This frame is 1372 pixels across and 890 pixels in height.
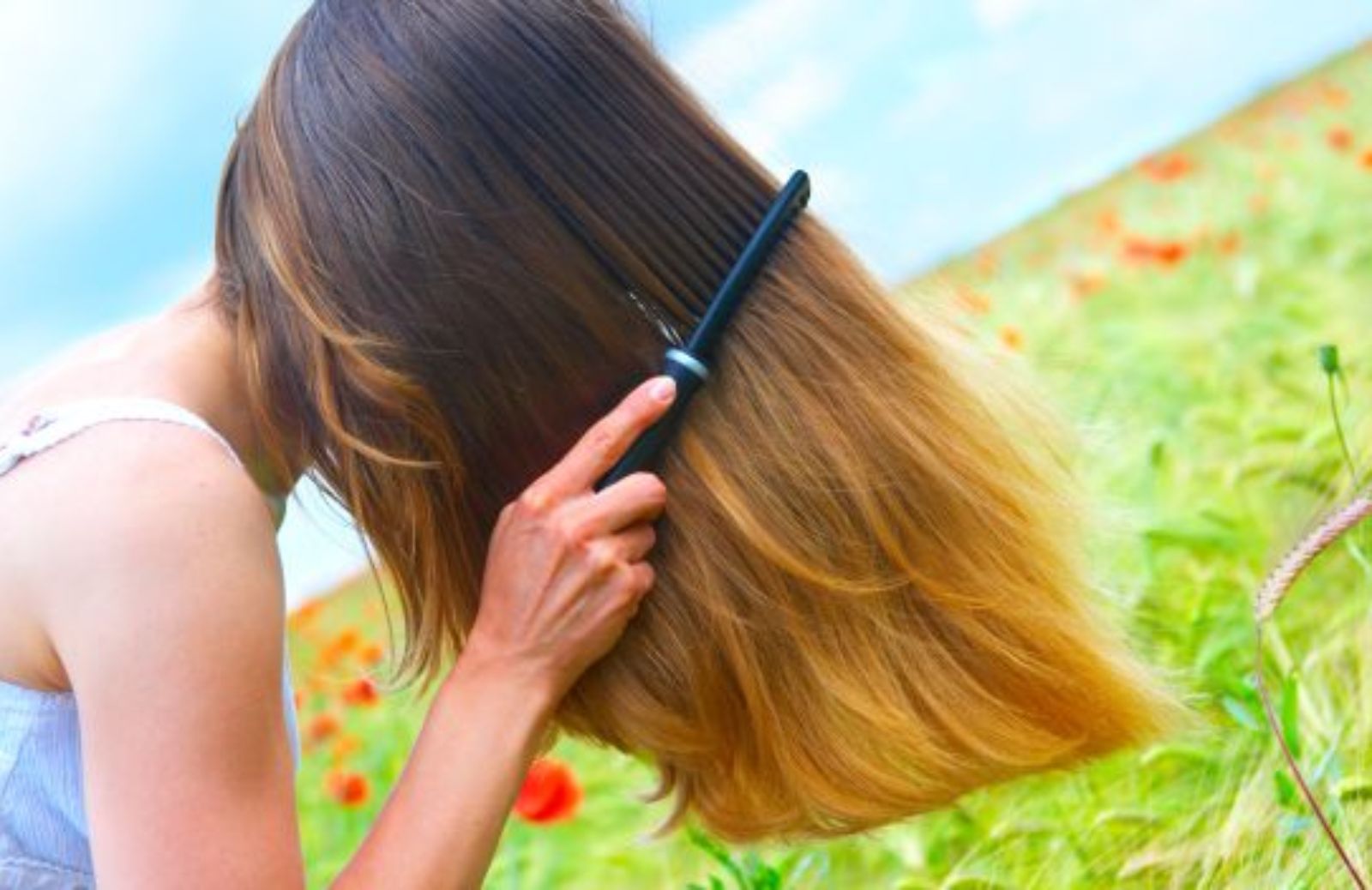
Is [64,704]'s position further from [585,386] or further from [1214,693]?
[1214,693]

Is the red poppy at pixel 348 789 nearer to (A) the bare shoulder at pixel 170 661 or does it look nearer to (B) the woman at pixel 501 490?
(B) the woman at pixel 501 490

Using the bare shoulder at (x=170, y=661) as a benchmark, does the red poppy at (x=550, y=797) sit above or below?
below

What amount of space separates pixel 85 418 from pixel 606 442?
37 cm

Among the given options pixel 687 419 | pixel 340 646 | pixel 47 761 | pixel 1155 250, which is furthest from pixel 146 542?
pixel 1155 250

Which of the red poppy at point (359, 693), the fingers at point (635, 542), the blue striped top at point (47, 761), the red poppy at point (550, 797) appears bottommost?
the red poppy at point (359, 693)

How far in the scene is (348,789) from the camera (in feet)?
7.70

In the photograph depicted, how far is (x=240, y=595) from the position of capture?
53.1 inches

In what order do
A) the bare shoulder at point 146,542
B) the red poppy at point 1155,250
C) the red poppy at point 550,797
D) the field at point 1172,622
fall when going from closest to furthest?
1. the bare shoulder at point 146,542
2. the field at point 1172,622
3. the red poppy at point 550,797
4. the red poppy at point 1155,250

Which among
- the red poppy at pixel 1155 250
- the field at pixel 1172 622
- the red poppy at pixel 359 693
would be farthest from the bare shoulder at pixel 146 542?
the red poppy at pixel 1155 250

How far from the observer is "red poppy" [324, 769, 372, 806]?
234 cm

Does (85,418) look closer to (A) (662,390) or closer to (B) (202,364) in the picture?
(B) (202,364)

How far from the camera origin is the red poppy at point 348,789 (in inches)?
92.0

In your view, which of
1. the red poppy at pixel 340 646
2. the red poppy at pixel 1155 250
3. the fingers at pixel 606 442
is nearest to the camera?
the fingers at pixel 606 442

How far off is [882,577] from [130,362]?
23.6 inches
